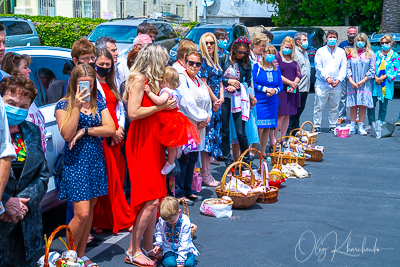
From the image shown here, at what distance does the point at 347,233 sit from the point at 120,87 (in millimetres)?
2933

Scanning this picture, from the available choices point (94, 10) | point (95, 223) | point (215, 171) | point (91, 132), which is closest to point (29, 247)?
point (91, 132)

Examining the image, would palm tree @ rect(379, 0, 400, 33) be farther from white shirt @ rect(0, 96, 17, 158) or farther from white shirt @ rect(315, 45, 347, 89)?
white shirt @ rect(0, 96, 17, 158)

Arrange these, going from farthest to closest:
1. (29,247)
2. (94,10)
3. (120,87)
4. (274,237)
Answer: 1. (94,10)
2. (120,87)
3. (274,237)
4. (29,247)

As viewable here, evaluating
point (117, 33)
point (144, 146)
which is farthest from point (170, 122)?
point (117, 33)

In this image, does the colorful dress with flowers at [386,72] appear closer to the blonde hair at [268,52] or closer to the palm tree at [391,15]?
the blonde hair at [268,52]

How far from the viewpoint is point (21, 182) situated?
343cm

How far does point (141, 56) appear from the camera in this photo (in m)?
4.48

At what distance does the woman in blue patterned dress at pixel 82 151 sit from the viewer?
164 inches

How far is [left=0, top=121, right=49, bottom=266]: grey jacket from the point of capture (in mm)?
3367

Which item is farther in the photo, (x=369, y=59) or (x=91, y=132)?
(x=369, y=59)

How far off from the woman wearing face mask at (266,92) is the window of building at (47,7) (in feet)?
93.6

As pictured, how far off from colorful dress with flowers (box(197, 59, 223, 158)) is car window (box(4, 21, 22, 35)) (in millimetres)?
12610

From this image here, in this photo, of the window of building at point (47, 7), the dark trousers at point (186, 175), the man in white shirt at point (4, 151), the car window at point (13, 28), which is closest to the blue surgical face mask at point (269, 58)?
the dark trousers at point (186, 175)

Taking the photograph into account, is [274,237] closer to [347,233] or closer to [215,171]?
[347,233]
